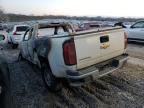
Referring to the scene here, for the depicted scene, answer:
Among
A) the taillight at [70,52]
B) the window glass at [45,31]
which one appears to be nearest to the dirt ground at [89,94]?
the taillight at [70,52]

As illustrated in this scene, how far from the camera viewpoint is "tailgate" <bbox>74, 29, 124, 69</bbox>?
14.7 feet

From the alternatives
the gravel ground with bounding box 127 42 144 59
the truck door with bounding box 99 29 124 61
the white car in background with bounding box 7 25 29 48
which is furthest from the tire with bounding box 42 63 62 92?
the white car in background with bounding box 7 25 29 48

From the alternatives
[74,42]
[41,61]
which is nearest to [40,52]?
[41,61]

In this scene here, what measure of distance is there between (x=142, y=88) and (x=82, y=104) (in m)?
1.76

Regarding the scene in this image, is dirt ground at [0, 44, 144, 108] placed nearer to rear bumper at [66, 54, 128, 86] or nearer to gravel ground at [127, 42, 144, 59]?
rear bumper at [66, 54, 128, 86]

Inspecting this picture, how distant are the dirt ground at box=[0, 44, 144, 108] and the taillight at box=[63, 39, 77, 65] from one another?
0.99 meters

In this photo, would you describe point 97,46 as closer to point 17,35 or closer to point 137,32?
point 137,32

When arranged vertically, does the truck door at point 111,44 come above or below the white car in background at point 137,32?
above

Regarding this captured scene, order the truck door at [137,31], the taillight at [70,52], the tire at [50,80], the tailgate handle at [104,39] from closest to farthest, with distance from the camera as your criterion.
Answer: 1. the taillight at [70,52]
2. the tailgate handle at [104,39]
3. the tire at [50,80]
4. the truck door at [137,31]

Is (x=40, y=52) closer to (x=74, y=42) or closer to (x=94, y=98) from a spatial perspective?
(x=74, y=42)

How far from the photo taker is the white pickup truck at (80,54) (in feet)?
14.5

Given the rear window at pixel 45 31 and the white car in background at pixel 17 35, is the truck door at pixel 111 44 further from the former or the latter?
the white car in background at pixel 17 35

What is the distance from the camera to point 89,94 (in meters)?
5.04

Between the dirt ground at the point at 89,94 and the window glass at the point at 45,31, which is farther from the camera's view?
the window glass at the point at 45,31
